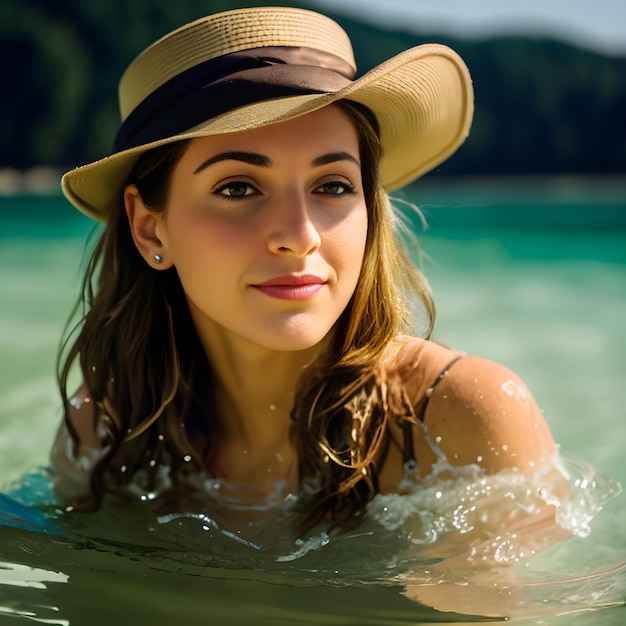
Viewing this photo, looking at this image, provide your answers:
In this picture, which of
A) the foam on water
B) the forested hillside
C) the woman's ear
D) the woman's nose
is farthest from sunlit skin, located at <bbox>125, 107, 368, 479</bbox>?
the forested hillside

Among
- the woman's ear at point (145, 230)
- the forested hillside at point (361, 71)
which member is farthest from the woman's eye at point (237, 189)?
the forested hillside at point (361, 71)

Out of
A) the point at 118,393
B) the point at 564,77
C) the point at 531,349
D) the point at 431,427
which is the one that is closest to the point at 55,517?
the point at 118,393

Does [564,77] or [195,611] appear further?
[564,77]

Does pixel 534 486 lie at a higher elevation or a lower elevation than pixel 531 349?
lower

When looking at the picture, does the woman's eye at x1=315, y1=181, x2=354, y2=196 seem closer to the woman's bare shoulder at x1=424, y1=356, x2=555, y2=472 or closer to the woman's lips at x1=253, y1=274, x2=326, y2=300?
the woman's lips at x1=253, y1=274, x2=326, y2=300

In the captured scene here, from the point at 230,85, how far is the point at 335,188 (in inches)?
15.7

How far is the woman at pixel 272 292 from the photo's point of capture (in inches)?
92.0

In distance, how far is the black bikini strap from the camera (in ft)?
8.46

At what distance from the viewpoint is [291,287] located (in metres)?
2.32

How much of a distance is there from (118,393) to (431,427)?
108 centimetres

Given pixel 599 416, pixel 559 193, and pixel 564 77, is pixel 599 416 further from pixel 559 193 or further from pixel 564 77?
pixel 564 77

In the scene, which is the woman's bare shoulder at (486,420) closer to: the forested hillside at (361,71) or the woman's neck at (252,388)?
the woman's neck at (252,388)

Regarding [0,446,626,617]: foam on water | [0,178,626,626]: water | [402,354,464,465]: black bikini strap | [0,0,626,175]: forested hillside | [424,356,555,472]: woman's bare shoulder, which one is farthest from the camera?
[0,0,626,175]: forested hillside

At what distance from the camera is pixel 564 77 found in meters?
46.2
